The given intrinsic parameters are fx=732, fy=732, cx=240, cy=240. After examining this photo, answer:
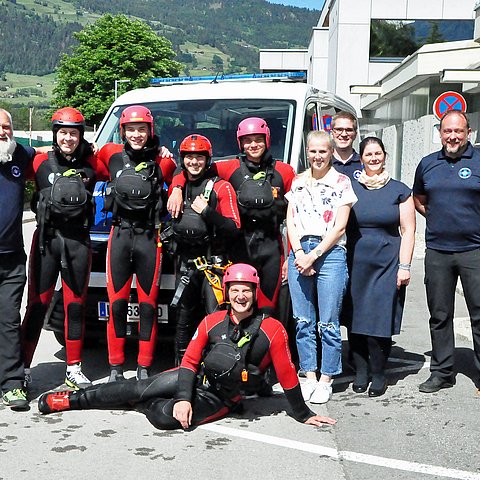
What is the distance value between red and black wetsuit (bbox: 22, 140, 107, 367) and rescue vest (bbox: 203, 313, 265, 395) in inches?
51.5

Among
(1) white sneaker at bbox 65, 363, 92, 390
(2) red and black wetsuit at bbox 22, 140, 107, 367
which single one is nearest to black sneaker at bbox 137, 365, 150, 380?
(1) white sneaker at bbox 65, 363, 92, 390

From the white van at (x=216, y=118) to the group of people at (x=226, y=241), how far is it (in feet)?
1.19

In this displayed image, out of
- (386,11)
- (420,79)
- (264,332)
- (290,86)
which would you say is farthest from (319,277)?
(386,11)

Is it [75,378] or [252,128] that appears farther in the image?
[75,378]

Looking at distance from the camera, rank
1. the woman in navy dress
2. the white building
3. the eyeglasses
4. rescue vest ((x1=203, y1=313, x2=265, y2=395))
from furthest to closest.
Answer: the white building, the eyeglasses, the woman in navy dress, rescue vest ((x1=203, y1=313, x2=265, y2=395))

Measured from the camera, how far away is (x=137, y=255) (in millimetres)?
5414

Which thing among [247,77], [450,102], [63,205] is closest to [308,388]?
[63,205]

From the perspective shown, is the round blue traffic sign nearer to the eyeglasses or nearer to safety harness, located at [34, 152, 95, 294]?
the eyeglasses

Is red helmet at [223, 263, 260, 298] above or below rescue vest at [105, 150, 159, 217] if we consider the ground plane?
below

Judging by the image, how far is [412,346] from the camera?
7.32 metres

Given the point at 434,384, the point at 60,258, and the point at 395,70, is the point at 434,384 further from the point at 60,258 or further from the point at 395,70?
the point at 395,70

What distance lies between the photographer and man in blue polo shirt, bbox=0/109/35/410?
17.3 feet

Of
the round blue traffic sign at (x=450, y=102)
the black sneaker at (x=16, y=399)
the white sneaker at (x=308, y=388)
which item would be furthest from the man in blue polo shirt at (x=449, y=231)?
the round blue traffic sign at (x=450, y=102)

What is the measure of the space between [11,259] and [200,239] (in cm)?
143
